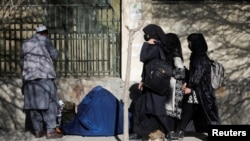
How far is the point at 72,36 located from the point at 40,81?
152cm

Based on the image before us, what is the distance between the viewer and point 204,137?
31.1 feet

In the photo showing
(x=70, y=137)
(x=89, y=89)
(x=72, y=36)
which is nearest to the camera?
(x=70, y=137)

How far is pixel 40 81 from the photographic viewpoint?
9180 millimetres

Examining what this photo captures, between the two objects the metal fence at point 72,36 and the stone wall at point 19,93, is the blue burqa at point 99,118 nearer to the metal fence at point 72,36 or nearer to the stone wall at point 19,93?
the stone wall at point 19,93

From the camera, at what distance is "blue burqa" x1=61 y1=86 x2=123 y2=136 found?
30.7 feet

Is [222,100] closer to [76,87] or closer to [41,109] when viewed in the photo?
[76,87]

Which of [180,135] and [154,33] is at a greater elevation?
[154,33]

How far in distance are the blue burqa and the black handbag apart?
979 mm

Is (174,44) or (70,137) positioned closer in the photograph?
(174,44)

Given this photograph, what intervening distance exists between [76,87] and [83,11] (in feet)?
4.60

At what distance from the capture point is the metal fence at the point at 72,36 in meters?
10.4

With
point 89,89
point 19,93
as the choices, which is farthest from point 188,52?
point 19,93

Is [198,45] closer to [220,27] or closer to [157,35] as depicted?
[157,35]

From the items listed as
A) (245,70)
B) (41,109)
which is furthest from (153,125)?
(245,70)
